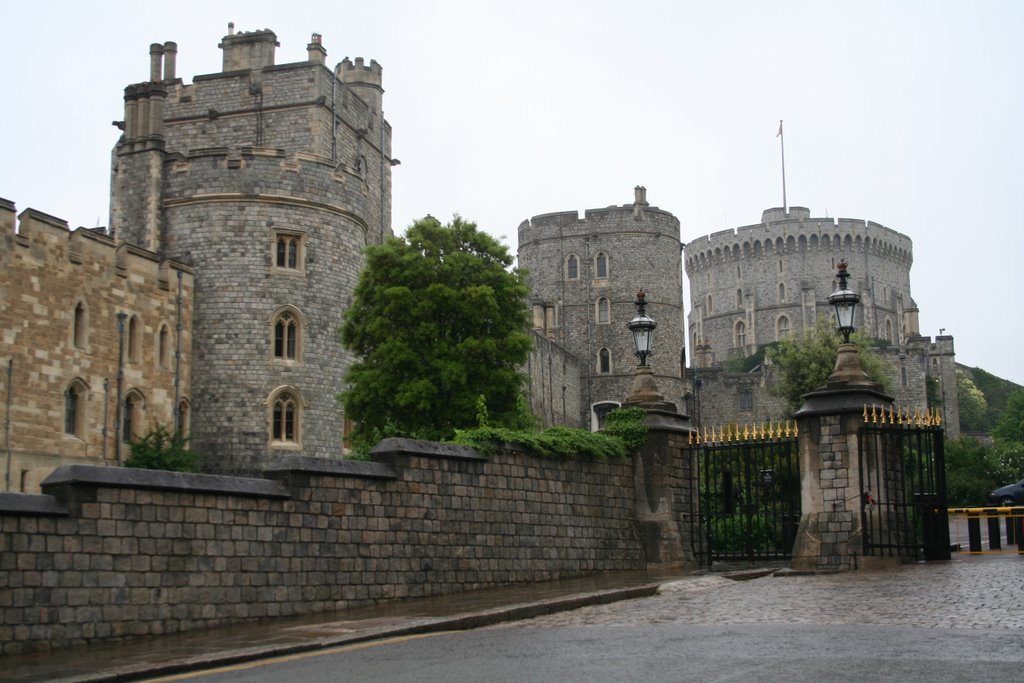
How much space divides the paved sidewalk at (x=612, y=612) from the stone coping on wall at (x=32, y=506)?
1.26 metres

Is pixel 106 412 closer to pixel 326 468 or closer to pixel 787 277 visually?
pixel 326 468

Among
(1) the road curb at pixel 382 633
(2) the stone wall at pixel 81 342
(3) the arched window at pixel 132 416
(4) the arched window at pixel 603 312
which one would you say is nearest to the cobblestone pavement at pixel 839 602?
(1) the road curb at pixel 382 633

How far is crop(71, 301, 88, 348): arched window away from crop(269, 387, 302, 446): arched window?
497 cm

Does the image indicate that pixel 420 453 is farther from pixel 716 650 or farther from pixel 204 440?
pixel 204 440

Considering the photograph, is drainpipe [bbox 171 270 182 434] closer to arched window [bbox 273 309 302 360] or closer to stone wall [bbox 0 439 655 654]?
arched window [bbox 273 309 302 360]

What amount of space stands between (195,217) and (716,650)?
2628 centimetres

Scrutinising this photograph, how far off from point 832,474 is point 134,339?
1916 cm

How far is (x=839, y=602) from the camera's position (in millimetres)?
13414

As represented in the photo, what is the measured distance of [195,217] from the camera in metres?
33.8

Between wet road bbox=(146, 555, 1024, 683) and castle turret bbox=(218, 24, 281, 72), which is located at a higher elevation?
castle turret bbox=(218, 24, 281, 72)

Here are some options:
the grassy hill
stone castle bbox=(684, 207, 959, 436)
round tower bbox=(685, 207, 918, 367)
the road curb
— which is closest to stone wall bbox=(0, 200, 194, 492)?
the road curb

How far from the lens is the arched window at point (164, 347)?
1272 inches

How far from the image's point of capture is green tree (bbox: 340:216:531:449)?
27312mm

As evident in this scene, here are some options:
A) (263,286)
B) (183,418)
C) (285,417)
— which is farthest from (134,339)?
(285,417)
